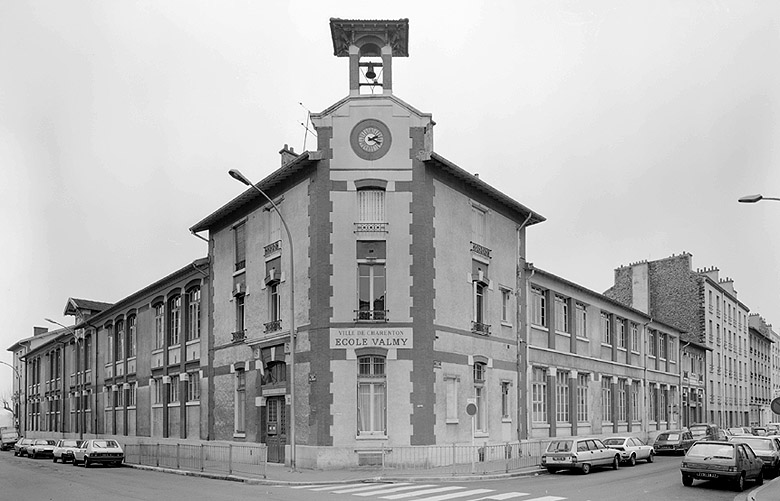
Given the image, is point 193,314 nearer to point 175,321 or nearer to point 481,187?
point 175,321

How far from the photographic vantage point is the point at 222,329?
123 ft

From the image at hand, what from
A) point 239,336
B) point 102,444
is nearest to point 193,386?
point 102,444

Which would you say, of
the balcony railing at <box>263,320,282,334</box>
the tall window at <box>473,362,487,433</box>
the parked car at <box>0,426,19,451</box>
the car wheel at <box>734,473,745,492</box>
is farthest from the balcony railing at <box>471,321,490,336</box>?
the parked car at <box>0,426,19,451</box>

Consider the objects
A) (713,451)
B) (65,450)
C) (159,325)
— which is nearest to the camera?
(713,451)

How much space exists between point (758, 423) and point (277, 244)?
7105cm

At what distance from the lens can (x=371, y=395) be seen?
28.6 meters

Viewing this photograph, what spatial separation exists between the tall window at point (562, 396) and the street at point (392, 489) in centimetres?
1157

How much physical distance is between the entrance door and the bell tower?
13.0 m

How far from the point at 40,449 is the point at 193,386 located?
13875 mm

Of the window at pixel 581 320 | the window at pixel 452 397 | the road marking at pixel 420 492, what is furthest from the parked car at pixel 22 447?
the road marking at pixel 420 492

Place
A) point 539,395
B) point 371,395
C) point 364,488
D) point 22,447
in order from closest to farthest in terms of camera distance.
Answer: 1. point 364,488
2. point 371,395
3. point 539,395
4. point 22,447

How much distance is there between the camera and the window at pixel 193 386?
132 ft

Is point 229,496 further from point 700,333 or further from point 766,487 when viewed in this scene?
point 700,333

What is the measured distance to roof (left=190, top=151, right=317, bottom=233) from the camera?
29984 millimetres
